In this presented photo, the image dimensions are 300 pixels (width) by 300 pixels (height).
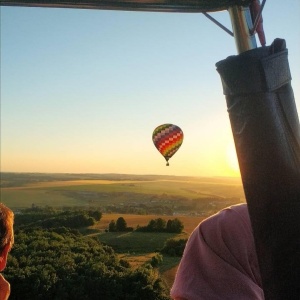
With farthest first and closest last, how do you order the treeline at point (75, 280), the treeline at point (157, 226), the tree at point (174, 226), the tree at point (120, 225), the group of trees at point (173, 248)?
the tree at point (120, 225) < the treeline at point (157, 226) < the tree at point (174, 226) < the group of trees at point (173, 248) < the treeline at point (75, 280)

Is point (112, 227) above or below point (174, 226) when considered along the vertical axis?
above

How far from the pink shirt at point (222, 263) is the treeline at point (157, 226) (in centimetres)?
3030

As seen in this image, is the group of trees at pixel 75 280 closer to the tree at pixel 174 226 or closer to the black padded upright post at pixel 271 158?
the black padded upright post at pixel 271 158

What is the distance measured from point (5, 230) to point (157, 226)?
102ft

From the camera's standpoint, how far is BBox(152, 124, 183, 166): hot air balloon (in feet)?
59.0

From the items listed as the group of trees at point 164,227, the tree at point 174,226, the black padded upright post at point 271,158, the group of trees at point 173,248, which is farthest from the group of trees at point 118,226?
the black padded upright post at point 271,158

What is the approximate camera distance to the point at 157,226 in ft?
106

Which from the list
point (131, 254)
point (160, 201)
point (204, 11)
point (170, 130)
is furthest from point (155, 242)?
point (160, 201)

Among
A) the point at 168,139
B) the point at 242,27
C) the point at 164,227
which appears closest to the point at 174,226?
the point at 164,227

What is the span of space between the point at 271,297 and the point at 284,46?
2.20 ft

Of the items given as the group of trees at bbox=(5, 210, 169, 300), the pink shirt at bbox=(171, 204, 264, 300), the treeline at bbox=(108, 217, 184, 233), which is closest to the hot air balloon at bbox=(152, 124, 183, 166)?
the group of trees at bbox=(5, 210, 169, 300)

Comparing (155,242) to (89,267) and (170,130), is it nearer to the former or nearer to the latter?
(170,130)

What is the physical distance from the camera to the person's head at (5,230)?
1819mm

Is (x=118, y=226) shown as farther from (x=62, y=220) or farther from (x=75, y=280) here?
(x=75, y=280)
